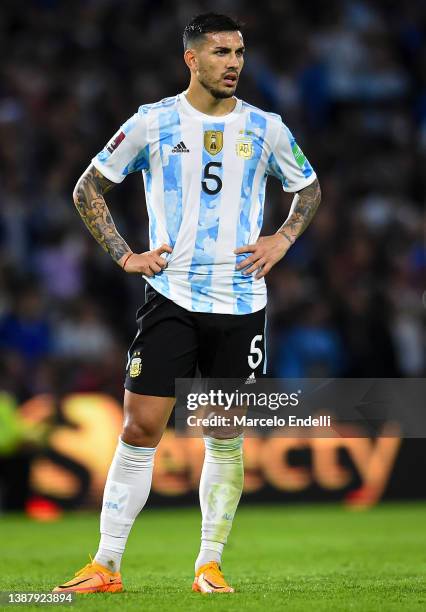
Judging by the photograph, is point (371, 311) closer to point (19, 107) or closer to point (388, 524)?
point (388, 524)

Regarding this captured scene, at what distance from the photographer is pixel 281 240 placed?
591cm

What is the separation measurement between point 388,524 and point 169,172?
4608mm

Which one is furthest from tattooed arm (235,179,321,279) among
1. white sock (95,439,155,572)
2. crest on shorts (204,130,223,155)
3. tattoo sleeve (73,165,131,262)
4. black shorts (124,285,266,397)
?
white sock (95,439,155,572)

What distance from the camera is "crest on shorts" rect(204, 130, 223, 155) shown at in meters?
5.77

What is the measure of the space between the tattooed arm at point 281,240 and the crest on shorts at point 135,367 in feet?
2.00

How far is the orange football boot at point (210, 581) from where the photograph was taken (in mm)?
5656

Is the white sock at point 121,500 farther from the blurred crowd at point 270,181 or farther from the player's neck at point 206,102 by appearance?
the blurred crowd at point 270,181

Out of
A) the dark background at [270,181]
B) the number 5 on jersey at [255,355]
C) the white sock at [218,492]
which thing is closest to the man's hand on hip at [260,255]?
the number 5 on jersey at [255,355]

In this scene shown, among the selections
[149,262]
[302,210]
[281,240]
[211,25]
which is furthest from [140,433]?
[211,25]

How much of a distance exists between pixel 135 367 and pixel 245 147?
43.2 inches

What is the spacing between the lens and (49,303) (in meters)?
12.2

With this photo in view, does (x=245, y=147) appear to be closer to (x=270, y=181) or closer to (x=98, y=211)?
(x=98, y=211)

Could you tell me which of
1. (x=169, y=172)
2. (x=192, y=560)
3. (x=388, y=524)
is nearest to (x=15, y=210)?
(x=388, y=524)

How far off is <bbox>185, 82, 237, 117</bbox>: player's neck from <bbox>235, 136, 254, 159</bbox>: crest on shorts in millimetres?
156
